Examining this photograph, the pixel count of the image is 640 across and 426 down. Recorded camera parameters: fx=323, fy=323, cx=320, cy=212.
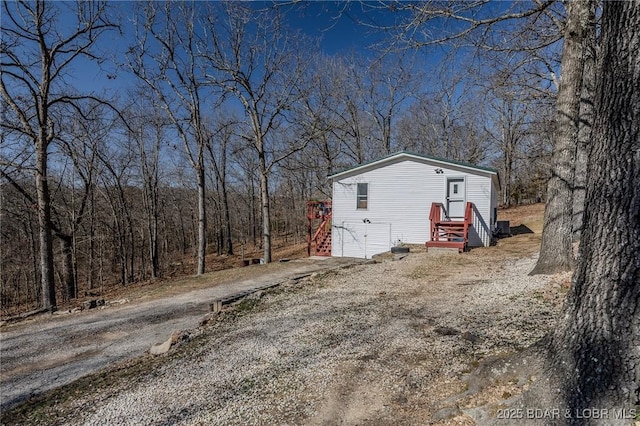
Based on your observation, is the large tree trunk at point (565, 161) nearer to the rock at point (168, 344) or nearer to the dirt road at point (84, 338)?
the rock at point (168, 344)

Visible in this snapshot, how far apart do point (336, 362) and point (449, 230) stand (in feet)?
30.0

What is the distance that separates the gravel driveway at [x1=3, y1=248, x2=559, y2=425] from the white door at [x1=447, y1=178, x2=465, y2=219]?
264 inches

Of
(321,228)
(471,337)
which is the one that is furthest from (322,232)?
(471,337)

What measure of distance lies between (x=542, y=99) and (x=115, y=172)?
66.2 ft

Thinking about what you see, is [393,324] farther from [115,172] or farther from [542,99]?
[115,172]

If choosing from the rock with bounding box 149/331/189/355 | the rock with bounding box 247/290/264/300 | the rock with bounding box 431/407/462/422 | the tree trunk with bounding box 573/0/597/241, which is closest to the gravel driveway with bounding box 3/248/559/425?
the rock with bounding box 431/407/462/422

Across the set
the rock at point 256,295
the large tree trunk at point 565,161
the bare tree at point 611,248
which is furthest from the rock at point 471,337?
the rock at point 256,295

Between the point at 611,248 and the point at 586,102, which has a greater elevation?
the point at 586,102

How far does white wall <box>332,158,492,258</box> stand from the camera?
1188cm

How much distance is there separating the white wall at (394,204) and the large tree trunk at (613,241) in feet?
35.1

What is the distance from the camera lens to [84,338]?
5.50m

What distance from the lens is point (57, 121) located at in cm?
1098

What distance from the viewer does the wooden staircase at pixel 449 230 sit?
10.7m

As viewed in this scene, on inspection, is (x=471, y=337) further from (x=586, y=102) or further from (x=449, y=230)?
(x=449, y=230)
